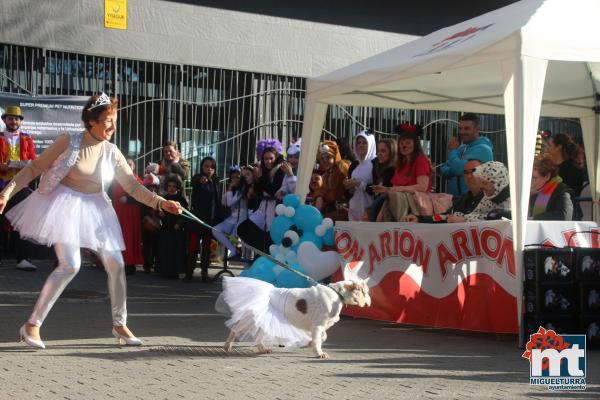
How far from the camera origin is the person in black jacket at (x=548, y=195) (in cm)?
952

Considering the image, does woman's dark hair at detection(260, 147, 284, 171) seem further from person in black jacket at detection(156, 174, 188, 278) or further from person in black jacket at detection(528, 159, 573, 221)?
person in black jacket at detection(528, 159, 573, 221)

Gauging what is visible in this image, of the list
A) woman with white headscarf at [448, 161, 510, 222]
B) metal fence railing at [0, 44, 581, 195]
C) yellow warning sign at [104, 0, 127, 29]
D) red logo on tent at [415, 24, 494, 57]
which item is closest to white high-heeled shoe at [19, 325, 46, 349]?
woman with white headscarf at [448, 161, 510, 222]

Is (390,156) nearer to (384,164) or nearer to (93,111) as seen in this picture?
(384,164)

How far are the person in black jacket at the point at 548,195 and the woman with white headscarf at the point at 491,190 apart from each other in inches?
15.6

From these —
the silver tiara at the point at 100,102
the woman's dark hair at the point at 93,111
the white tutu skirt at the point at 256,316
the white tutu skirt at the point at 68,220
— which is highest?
the silver tiara at the point at 100,102

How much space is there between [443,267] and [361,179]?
2894 mm

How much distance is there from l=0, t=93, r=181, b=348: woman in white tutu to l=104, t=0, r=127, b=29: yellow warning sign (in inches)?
416

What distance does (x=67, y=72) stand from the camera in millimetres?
17625

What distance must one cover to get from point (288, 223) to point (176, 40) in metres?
8.67

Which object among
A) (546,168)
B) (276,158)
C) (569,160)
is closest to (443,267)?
(546,168)

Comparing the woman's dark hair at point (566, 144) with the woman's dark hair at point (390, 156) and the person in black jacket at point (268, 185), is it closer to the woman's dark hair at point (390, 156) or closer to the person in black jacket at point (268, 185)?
the woman's dark hair at point (390, 156)

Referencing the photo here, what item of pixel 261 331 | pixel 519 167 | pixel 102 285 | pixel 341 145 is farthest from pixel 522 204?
pixel 102 285

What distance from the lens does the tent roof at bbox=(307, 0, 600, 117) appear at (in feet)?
28.4

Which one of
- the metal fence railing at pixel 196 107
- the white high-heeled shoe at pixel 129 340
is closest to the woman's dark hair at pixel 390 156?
the white high-heeled shoe at pixel 129 340
